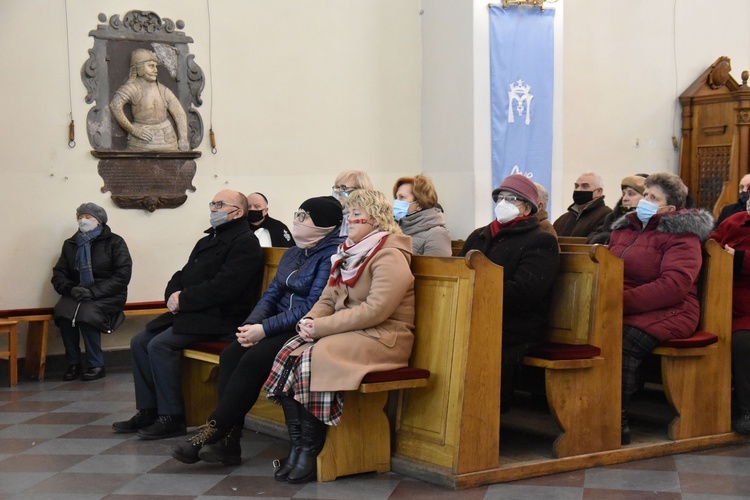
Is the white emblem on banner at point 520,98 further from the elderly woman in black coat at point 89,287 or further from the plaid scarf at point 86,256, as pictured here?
the plaid scarf at point 86,256

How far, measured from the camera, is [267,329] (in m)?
4.66

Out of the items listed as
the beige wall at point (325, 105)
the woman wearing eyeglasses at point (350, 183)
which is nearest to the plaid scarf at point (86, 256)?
the beige wall at point (325, 105)

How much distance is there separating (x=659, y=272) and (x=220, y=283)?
7.31ft

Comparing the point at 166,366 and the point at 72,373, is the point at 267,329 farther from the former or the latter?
the point at 72,373

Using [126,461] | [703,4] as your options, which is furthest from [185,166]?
[703,4]

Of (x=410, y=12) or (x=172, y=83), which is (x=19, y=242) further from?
(x=410, y=12)

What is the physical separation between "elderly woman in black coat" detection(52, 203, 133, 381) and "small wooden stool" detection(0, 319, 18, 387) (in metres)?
0.35

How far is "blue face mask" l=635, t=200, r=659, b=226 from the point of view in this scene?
4863 millimetres

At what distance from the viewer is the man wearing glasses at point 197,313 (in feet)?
17.2

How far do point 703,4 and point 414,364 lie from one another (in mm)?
7042

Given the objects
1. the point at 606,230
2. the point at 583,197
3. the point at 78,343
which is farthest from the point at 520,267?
the point at 78,343

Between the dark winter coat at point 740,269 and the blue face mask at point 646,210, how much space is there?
0.63m

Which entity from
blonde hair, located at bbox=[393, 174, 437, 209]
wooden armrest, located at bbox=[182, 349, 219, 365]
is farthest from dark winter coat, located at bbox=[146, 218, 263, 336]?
blonde hair, located at bbox=[393, 174, 437, 209]

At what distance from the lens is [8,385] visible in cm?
716
